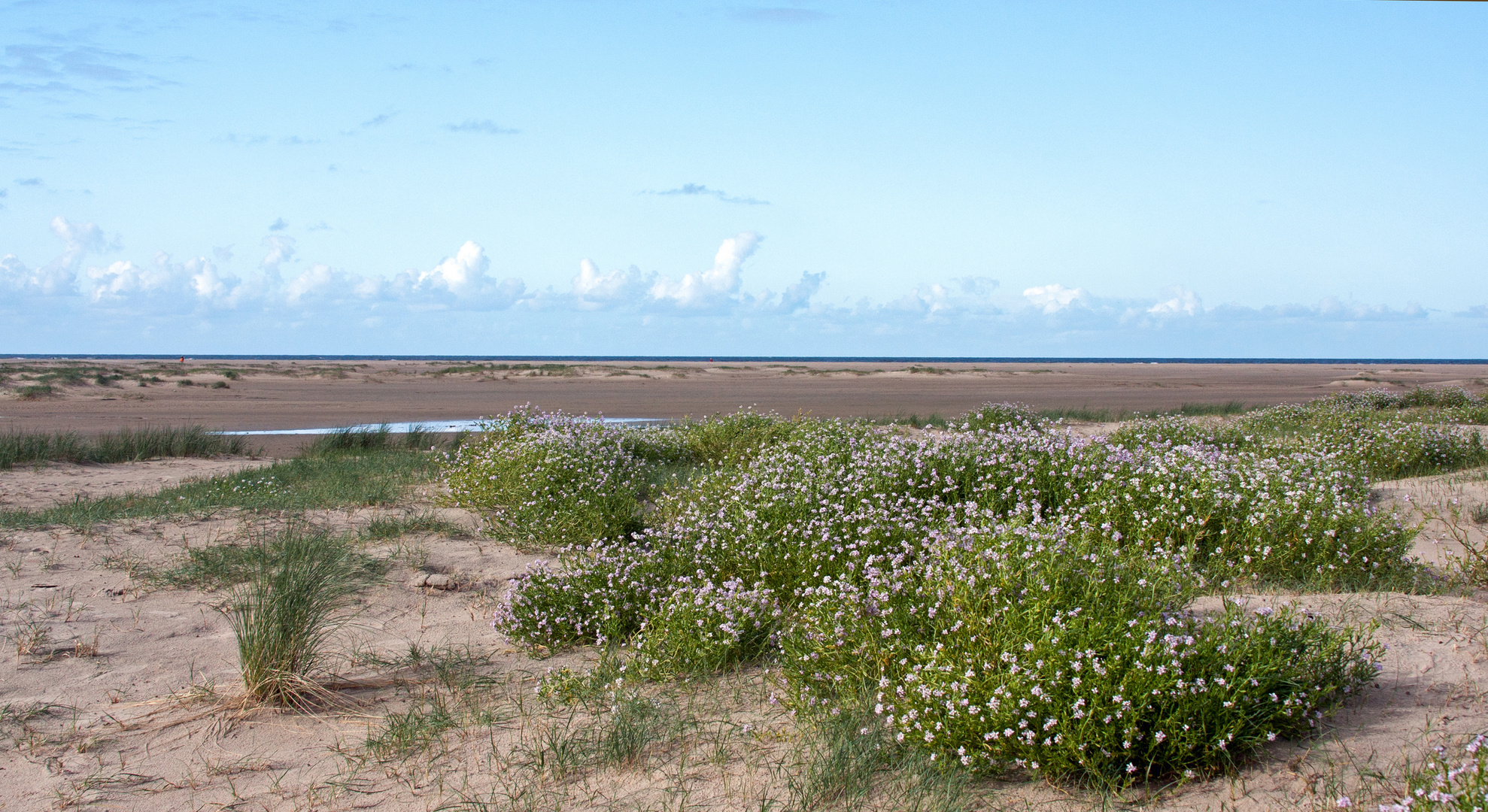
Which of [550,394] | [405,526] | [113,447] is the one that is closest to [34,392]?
[550,394]

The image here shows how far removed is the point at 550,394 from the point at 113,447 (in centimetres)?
2386

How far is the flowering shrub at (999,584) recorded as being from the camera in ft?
12.5

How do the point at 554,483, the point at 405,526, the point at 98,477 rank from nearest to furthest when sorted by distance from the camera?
the point at 405,526 < the point at 554,483 < the point at 98,477

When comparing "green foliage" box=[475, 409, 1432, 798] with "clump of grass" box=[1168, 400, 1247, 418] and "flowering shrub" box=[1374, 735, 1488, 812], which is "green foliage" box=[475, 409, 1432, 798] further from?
"clump of grass" box=[1168, 400, 1247, 418]

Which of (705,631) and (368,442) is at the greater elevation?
(705,631)

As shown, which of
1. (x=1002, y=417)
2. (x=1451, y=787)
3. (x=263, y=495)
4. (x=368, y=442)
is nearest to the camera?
(x=1451, y=787)

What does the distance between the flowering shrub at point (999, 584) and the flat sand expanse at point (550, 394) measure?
15.5 meters

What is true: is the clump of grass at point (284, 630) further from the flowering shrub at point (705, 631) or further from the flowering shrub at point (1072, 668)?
the flowering shrub at point (1072, 668)

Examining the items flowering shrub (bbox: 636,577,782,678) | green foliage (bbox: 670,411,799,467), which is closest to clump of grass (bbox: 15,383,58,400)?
green foliage (bbox: 670,411,799,467)

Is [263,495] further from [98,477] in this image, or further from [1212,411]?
[1212,411]

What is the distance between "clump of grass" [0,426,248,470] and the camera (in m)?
14.2

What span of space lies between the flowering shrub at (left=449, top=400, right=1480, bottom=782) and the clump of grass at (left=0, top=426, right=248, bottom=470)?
29.3ft

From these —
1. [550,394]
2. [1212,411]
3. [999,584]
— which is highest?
[999,584]

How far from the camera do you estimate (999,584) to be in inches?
176
